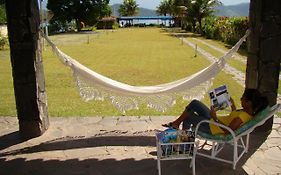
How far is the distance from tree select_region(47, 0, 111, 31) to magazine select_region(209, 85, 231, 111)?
35685 millimetres

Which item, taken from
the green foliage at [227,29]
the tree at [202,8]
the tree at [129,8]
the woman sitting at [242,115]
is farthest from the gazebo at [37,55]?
the tree at [129,8]

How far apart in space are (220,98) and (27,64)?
2105 millimetres

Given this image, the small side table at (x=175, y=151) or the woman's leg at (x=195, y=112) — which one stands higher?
the woman's leg at (x=195, y=112)

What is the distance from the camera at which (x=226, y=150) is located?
3.60 meters

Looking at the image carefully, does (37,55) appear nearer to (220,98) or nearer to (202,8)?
(220,98)

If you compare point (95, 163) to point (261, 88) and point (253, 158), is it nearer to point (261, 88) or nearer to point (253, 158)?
point (253, 158)

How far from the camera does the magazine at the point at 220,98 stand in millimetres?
3342

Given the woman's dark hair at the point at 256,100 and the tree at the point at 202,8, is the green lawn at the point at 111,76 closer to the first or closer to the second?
the woman's dark hair at the point at 256,100

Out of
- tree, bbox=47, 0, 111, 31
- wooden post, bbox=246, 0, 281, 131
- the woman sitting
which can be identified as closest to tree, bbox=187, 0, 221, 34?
tree, bbox=47, 0, 111, 31

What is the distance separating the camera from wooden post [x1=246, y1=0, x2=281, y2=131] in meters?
3.72

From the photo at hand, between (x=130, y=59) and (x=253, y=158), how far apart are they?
8.72 metres

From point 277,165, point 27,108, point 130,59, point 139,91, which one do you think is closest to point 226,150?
point 277,165

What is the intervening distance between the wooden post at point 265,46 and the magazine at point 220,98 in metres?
0.73

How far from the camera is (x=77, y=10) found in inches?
1483
